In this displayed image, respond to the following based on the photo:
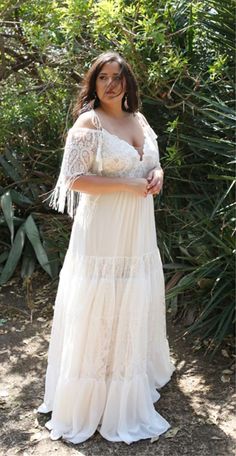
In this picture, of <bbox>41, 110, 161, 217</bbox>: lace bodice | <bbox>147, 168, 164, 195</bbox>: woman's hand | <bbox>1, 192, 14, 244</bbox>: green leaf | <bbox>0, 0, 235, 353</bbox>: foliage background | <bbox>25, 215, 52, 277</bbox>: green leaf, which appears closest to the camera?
<bbox>41, 110, 161, 217</bbox>: lace bodice

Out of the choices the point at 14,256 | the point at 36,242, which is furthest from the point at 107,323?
the point at 14,256

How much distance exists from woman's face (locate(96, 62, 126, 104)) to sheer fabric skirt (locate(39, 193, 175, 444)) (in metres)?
0.52

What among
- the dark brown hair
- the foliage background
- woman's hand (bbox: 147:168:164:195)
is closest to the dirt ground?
the foliage background

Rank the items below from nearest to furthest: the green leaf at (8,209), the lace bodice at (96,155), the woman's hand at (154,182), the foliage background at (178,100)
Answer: the lace bodice at (96,155), the woman's hand at (154,182), the foliage background at (178,100), the green leaf at (8,209)

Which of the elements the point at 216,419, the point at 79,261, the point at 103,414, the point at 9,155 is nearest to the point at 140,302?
the point at 79,261

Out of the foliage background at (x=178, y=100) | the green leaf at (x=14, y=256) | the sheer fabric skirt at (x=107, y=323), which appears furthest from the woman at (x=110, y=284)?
the green leaf at (x=14, y=256)

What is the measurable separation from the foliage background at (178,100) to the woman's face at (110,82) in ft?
3.17

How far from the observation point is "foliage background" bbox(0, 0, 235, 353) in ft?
12.6

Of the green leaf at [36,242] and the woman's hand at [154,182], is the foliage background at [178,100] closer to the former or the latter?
the green leaf at [36,242]

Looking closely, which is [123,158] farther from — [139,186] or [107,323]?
[107,323]

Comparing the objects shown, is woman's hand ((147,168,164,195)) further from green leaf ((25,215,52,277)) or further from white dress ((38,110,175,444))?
green leaf ((25,215,52,277))

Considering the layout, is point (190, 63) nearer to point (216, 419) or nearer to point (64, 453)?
point (216, 419)

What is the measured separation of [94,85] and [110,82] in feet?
0.36

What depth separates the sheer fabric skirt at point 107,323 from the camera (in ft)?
9.75
